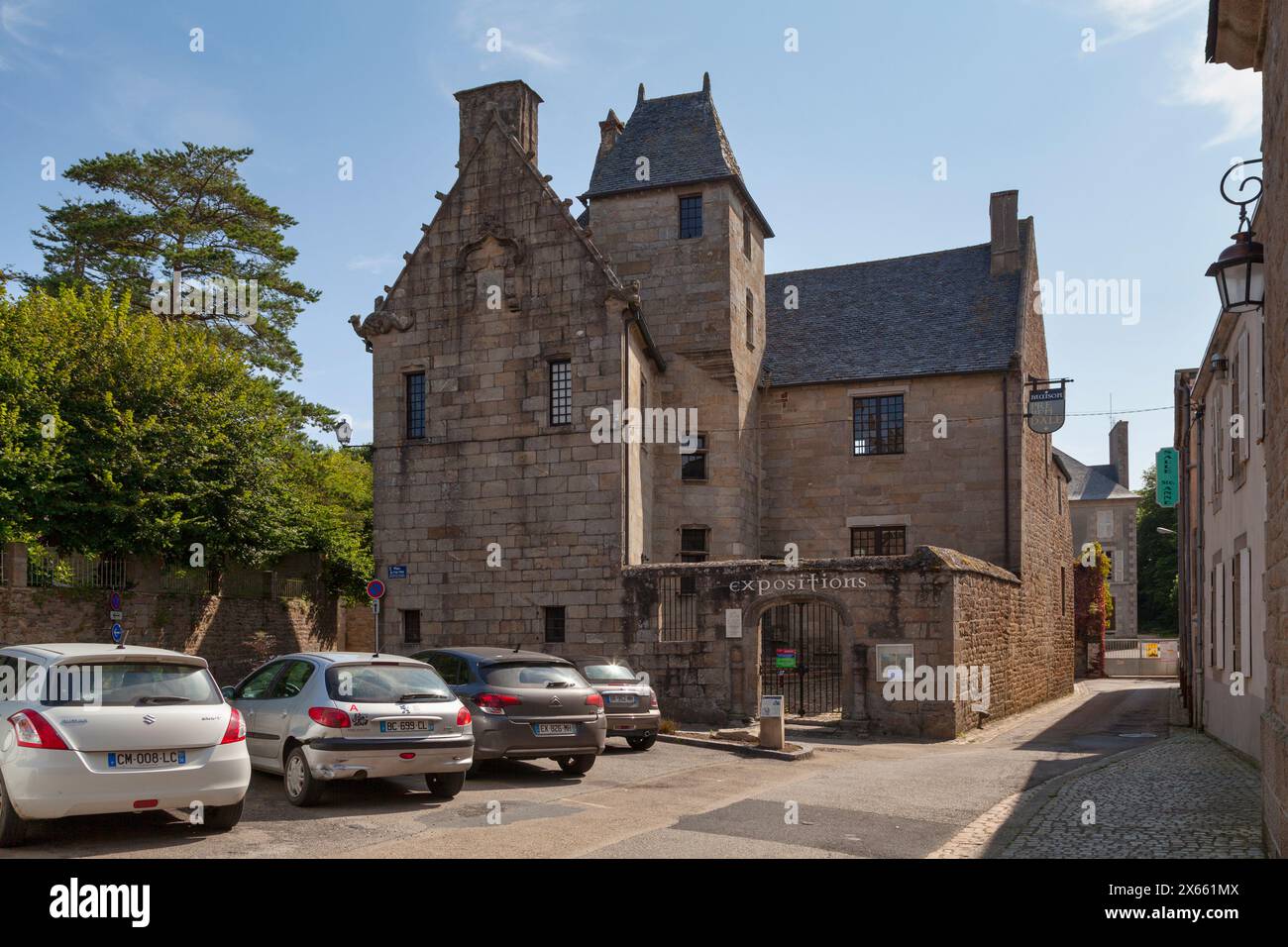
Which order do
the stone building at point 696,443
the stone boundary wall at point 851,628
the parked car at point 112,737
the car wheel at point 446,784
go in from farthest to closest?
the stone building at point 696,443 → the stone boundary wall at point 851,628 → the car wheel at point 446,784 → the parked car at point 112,737

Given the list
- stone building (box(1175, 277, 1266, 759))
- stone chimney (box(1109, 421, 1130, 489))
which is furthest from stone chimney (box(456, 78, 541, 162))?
stone chimney (box(1109, 421, 1130, 489))

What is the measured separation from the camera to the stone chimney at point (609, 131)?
31750mm

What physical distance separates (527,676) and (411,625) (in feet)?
43.4

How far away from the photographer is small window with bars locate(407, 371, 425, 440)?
26.3m

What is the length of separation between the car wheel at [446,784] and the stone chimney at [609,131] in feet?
77.9

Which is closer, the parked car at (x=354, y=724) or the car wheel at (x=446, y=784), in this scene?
the parked car at (x=354, y=724)

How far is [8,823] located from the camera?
319 inches

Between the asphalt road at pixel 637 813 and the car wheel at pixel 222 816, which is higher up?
the car wheel at pixel 222 816

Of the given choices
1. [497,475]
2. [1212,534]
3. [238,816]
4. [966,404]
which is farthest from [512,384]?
[238,816]

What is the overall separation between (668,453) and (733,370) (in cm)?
265

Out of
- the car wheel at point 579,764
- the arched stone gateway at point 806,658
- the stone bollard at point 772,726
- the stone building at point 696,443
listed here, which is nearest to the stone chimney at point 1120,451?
the stone building at point 696,443

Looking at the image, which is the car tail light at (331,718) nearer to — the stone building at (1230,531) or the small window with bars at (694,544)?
the stone building at (1230,531)

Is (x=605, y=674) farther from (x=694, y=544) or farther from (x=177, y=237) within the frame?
(x=177, y=237)

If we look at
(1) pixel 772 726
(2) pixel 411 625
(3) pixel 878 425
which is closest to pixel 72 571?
(2) pixel 411 625
